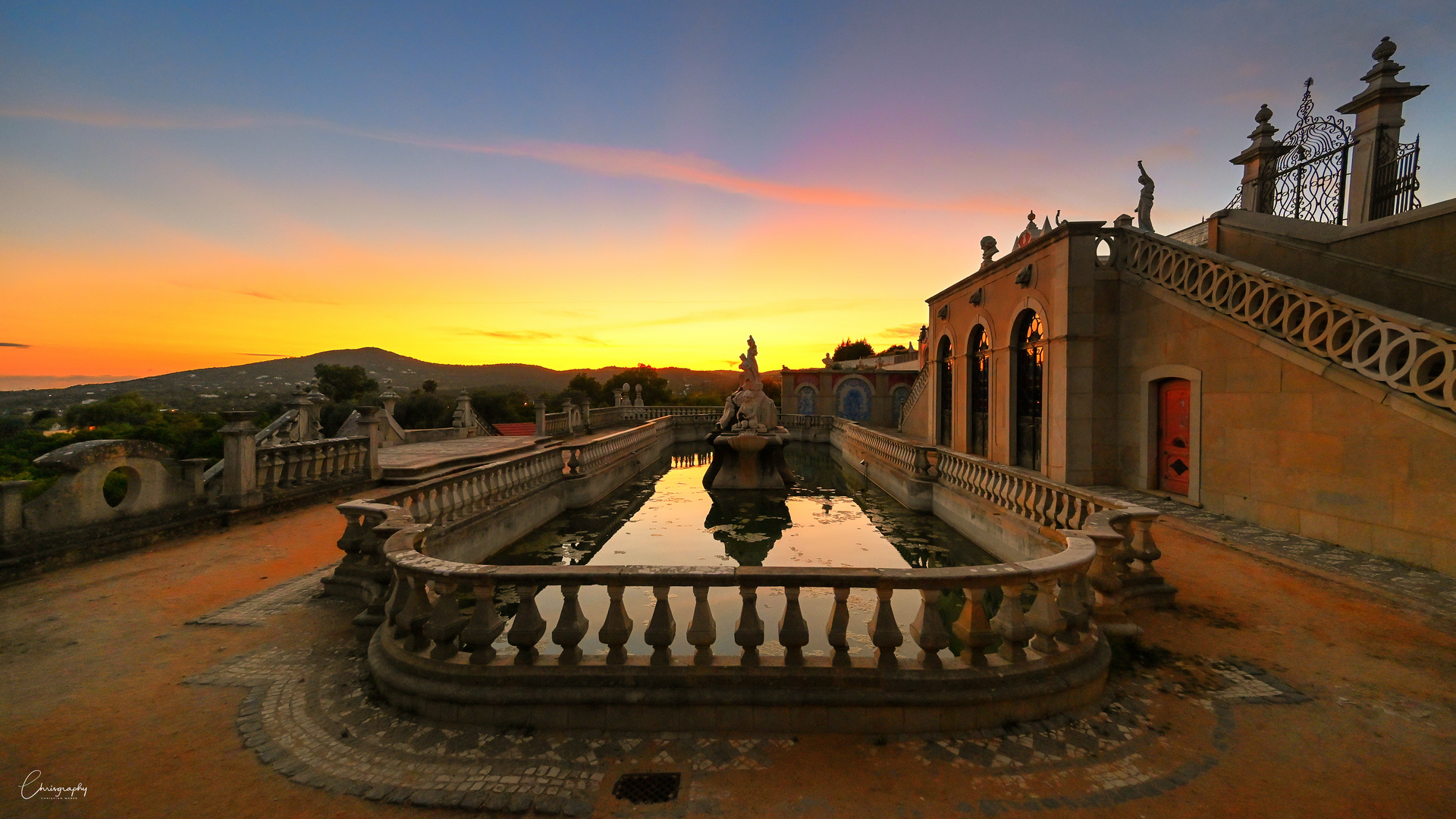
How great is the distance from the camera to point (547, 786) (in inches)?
118

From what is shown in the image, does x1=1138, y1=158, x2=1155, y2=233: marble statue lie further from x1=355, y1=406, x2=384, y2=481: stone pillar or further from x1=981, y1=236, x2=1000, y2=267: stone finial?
x1=355, y1=406, x2=384, y2=481: stone pillar

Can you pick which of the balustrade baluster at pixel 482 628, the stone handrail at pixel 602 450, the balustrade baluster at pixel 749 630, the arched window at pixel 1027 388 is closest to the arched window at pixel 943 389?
the arched window at pixel 1027 388

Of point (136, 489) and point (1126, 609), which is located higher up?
point (136, 489)

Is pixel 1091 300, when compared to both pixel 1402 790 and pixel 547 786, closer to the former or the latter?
pixel 1402 790

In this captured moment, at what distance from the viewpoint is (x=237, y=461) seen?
876 centimetres

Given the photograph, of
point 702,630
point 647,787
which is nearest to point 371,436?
point 702,630

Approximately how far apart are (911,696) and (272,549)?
850 cm

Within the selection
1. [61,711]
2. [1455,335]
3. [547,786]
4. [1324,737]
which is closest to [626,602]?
[547,786]

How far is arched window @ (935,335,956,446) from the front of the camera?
19469mm

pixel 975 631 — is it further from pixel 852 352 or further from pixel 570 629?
pixel 852 352

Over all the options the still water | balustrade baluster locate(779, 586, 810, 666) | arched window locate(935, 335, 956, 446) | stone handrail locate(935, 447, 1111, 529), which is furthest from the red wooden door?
balustrade baluster locate(779, 586, 810, 666)

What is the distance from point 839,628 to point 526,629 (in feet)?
7.08

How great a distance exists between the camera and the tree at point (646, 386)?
58562 mm

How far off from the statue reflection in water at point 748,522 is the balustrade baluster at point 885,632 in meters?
5.61
